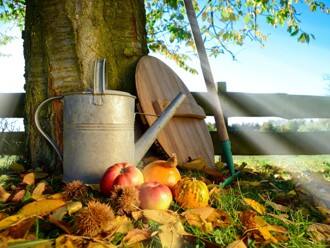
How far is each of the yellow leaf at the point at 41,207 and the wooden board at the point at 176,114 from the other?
1199 mm

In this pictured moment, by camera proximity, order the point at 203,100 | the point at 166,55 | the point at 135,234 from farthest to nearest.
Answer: the point at 166,55 → the point at 203,100 → the point at 135,234

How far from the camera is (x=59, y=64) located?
10.0 feet

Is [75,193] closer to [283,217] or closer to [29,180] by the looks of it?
[29,180]

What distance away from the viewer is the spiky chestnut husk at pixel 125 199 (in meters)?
1.82

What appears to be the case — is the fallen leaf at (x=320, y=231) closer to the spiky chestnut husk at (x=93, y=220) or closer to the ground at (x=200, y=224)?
the ground at (x=200, y=224)

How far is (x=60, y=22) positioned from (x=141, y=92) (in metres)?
0.84

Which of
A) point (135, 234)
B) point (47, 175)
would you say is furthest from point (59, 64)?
point (135, 234)

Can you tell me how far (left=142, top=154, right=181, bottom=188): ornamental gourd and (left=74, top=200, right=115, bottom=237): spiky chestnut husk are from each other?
629 millimetres

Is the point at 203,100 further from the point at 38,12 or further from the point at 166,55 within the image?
the point at 166,55

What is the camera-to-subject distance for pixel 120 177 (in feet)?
6.68

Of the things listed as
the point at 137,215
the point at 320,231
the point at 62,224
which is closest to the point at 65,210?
the point at 62,224

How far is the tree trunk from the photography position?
119 inches

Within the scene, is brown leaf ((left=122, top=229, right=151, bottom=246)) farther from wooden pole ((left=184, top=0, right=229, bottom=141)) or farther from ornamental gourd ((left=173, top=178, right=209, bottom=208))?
wooden pole ((left=184, top=0, right=229, bottom=141))

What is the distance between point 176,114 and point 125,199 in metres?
1.55
